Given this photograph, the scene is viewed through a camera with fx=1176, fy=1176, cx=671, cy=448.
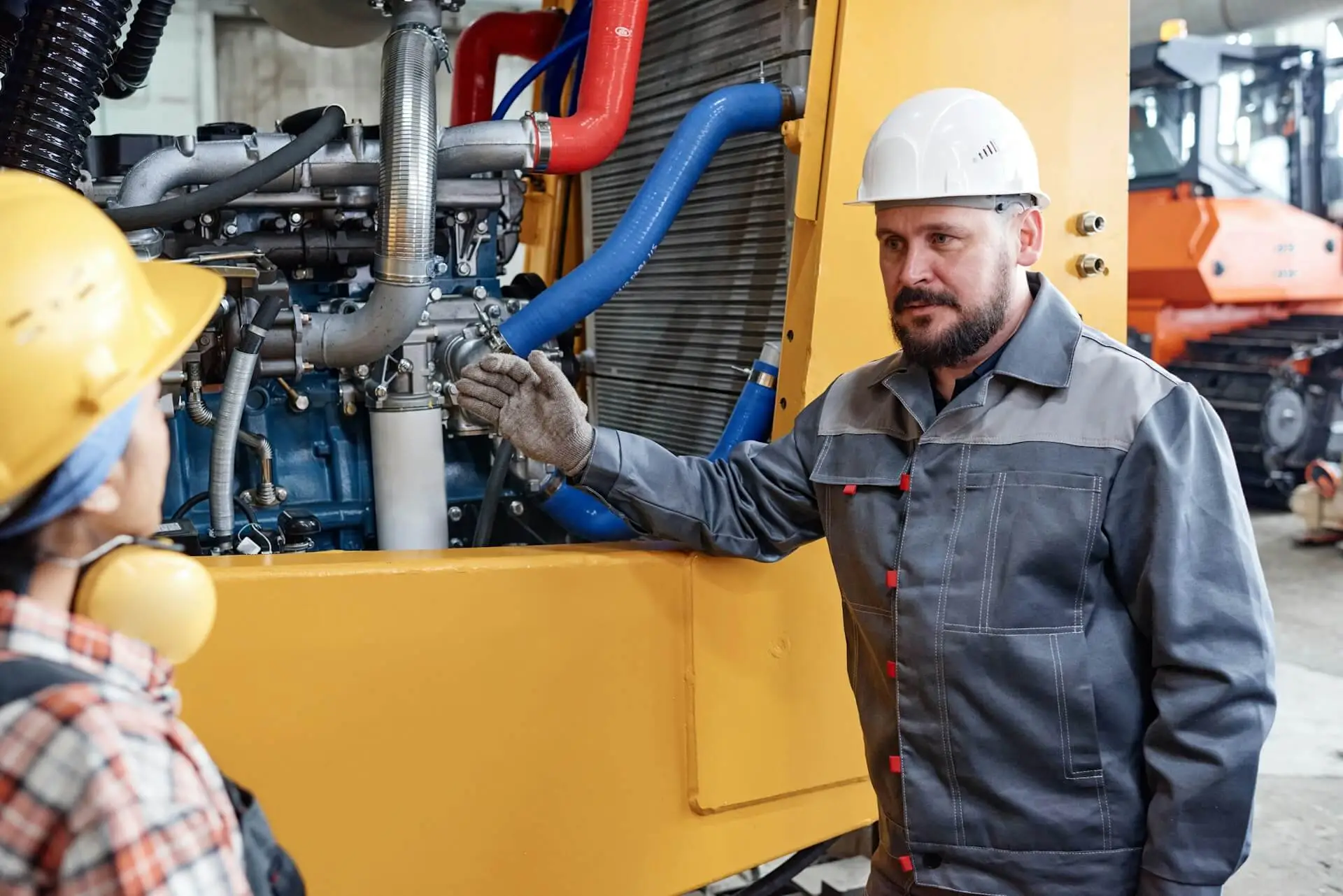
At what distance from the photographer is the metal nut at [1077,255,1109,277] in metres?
2.24

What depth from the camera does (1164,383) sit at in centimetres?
149

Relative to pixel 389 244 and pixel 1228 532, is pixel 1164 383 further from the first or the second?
pixel 389 244

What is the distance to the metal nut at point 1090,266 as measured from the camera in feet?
7.34

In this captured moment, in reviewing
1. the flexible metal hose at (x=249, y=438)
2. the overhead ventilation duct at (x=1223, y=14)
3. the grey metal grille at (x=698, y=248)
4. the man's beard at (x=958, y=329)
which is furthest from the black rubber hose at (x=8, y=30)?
the overhead ventilation duct at (x=1223, y=14)

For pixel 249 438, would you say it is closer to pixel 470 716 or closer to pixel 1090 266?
pixel 470 716

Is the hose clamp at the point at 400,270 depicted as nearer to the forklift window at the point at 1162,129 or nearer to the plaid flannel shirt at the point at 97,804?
the plaid flannel shirt at the point at 97,804

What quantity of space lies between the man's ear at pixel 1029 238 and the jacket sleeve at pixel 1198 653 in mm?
329

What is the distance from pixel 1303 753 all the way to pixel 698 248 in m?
2.53

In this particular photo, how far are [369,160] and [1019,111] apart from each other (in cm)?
121

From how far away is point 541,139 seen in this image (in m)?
2.25

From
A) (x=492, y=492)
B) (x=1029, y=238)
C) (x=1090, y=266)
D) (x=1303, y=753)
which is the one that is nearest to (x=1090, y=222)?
(x=1090, y=266)

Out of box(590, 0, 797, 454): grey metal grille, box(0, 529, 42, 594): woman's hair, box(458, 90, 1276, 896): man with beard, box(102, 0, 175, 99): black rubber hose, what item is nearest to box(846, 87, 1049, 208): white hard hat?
box(458, 90, 1276, 896): man with beard

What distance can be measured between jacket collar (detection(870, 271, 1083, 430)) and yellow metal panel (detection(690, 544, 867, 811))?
1.47 ft

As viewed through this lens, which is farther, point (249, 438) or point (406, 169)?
point (249, 438)
